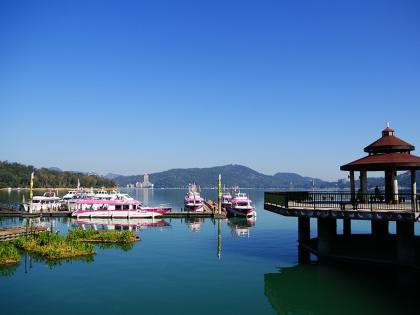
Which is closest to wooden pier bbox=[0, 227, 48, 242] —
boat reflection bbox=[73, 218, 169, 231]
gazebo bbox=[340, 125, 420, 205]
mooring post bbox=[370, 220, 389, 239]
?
boat reflection bbox=[73, 218, 169, 231]

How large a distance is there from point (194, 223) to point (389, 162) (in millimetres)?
45895

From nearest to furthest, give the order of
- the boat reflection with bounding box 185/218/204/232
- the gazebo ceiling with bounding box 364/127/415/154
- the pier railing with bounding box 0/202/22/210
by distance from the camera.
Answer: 1. the gazebo ceiling with bounding box 364/127/415/154
2. the boat reflection with bounding box 185/218/204/232
3. the pier railing with bounding box 0/202/22/210

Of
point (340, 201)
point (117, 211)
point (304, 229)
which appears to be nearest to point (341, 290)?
point (340, 201)

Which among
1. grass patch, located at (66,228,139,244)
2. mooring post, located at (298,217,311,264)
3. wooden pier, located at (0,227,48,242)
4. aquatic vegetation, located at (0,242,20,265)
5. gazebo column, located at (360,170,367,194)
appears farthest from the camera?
grass patch, located at (66,228,139,244)

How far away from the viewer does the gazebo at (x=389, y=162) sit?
100 ft

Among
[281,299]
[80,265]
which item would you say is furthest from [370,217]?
[80,265]

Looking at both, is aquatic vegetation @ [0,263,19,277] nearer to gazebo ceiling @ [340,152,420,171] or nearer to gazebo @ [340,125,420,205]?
gazebo @ [340,125,420,205]

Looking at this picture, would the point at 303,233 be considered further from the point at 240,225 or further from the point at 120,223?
the point at 120,223

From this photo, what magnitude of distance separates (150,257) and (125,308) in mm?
15209

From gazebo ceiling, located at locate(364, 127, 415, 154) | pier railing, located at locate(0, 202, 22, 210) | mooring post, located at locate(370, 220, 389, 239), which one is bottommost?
pier railing, located at locate(0, 202, 22, 210)

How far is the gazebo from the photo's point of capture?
30498mm

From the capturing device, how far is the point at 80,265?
3456 centimetres

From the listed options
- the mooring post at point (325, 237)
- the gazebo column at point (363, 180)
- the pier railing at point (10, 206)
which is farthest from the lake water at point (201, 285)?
the pier railing at point (10, 206)

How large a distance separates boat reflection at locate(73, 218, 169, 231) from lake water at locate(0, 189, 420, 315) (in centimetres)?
2456
